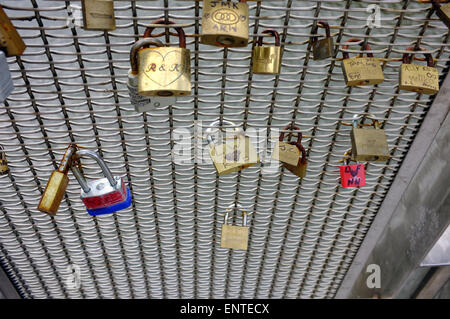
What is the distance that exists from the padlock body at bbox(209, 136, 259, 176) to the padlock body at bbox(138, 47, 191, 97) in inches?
12.5

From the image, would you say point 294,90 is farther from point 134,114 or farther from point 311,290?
point 311,290

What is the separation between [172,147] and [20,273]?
1390 millimetres

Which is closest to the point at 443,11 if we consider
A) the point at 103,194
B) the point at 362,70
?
the point at 362,70

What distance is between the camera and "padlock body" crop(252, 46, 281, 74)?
48.7 inches

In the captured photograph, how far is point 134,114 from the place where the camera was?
1573 millimetres

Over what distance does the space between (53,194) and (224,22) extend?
2.77 feet

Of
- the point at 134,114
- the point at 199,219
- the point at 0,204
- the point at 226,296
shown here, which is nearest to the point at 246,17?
the point at 134,114

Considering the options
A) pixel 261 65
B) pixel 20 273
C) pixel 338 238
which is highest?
pixel 261 65

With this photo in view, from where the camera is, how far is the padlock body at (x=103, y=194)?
4.60 feet

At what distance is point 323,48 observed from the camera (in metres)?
1.29

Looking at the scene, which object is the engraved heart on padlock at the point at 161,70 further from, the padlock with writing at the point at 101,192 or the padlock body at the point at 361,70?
the padlock body at the point at 361,70

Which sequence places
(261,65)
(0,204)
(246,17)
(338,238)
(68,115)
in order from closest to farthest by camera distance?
1. (246,17)
2. (261,65)
3. (68,115)
4. (0,204)
5. (338,238)

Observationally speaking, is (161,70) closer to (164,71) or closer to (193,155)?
(164,71)

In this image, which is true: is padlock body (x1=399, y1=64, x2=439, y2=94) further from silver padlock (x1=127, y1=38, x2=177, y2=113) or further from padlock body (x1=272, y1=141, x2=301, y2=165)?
silver padlock (x1=127, y1=38, x2=177, y2=113)
